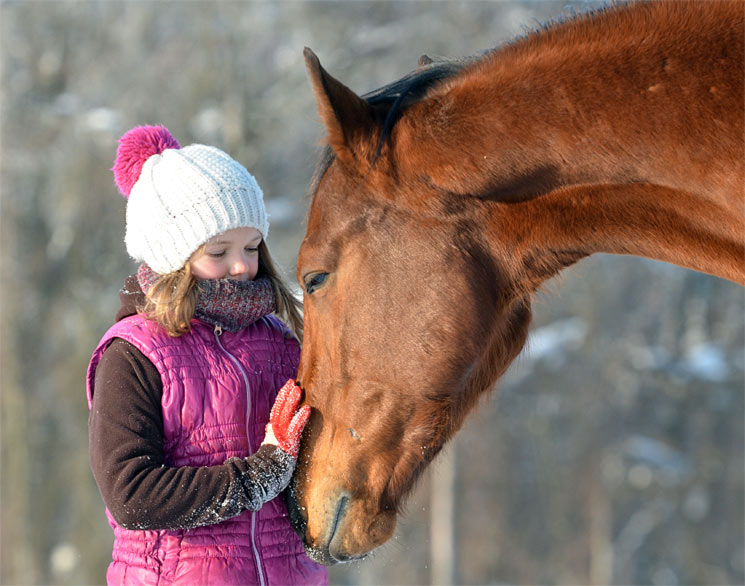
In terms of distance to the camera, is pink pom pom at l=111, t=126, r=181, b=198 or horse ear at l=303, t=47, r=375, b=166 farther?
pink pom pom at l=111, t=126, r=181, b=198

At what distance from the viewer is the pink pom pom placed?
9.54ft

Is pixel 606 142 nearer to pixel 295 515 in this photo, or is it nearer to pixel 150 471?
pixel 295 515

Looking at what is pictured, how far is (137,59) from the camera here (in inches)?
579

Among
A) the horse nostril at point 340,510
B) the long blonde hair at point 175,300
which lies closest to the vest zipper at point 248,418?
the long blonde hair at point 175,300

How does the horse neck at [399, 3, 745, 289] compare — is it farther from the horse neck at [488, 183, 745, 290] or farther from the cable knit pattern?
the cable knit pattern

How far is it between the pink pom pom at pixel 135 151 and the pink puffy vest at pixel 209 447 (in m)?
0.53

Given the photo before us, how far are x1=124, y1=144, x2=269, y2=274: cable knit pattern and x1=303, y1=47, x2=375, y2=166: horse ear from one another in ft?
1.50

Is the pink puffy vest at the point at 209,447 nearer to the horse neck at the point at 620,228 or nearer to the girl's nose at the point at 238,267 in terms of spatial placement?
the girl's nose at the point at 238,267

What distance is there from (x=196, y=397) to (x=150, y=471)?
0.86 ft

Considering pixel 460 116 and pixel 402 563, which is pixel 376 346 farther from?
pixel 402 563

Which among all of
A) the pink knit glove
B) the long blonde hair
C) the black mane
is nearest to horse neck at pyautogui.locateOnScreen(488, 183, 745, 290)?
the black mane

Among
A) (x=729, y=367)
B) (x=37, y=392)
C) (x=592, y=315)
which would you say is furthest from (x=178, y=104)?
(x=729, y=367)

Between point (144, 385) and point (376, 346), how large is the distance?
2.27 feet

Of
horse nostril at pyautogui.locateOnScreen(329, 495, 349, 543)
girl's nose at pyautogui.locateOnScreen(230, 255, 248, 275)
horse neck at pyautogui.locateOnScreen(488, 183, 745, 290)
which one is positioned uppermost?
girl's nose at pyautogui.locateOnScreen(230, 255, 248, 275)
